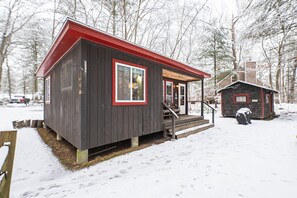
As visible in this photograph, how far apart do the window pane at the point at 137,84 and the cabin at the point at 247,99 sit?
32.2 ft

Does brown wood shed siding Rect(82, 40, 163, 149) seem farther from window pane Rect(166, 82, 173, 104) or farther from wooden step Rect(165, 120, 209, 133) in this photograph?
window pane Rect(166, 82, 173, 104)

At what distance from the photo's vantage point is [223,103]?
12164 mm

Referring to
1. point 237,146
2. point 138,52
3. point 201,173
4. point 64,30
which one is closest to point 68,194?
point 201,173

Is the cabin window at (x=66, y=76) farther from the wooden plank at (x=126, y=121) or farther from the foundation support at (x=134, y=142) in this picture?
the foundation support at (x=134, y=142)

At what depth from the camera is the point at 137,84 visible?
15.2 feet

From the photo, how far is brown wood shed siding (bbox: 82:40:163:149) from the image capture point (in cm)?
351

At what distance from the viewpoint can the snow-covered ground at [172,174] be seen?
210 centimetres

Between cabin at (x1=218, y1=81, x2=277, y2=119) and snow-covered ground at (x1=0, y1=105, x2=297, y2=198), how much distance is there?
744 centimetres

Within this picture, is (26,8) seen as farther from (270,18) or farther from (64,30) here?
(270,18)

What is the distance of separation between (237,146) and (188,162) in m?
2.14

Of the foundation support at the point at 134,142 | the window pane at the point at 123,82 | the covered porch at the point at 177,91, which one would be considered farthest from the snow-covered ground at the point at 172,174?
the covered porch at the point at 177,91

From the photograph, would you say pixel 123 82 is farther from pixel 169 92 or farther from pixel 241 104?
pixel 241 104

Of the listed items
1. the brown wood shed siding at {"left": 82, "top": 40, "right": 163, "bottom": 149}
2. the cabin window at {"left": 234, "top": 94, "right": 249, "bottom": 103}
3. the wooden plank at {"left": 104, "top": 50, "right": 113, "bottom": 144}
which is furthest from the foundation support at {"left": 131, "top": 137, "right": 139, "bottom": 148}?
the cabin window at {"left": 234, "top": 94, "right": 249, "bottom": 103}

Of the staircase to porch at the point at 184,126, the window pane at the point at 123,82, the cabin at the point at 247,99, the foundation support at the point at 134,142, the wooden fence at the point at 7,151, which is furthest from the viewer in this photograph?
the cabin at the point at 247,99
